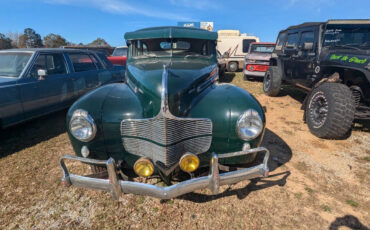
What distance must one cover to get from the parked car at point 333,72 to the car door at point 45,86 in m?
5.83

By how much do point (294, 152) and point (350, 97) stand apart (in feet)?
5.32

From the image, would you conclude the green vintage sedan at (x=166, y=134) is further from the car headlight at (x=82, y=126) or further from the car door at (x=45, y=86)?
the car door at (x=45, y=86)

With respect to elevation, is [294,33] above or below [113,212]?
above

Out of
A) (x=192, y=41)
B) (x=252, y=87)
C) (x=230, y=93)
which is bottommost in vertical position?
(x=252, y=87)

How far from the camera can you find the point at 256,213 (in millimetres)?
2312

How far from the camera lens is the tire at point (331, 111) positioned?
148 inches

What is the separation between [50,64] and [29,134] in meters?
1.70

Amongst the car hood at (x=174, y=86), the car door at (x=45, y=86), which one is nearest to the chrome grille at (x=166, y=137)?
the car hood at (x=174, y=86)

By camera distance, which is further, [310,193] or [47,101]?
[47,101]

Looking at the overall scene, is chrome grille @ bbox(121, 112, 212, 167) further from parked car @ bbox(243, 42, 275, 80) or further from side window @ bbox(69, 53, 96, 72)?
parked car @ bbox(243, 42, 275, 80)

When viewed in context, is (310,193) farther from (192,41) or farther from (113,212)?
(192,41)

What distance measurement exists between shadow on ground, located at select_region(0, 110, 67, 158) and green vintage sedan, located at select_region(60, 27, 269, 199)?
2487mm

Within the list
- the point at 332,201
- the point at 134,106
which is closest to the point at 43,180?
the point at 134,106

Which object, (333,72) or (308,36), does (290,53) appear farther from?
(333,72)
